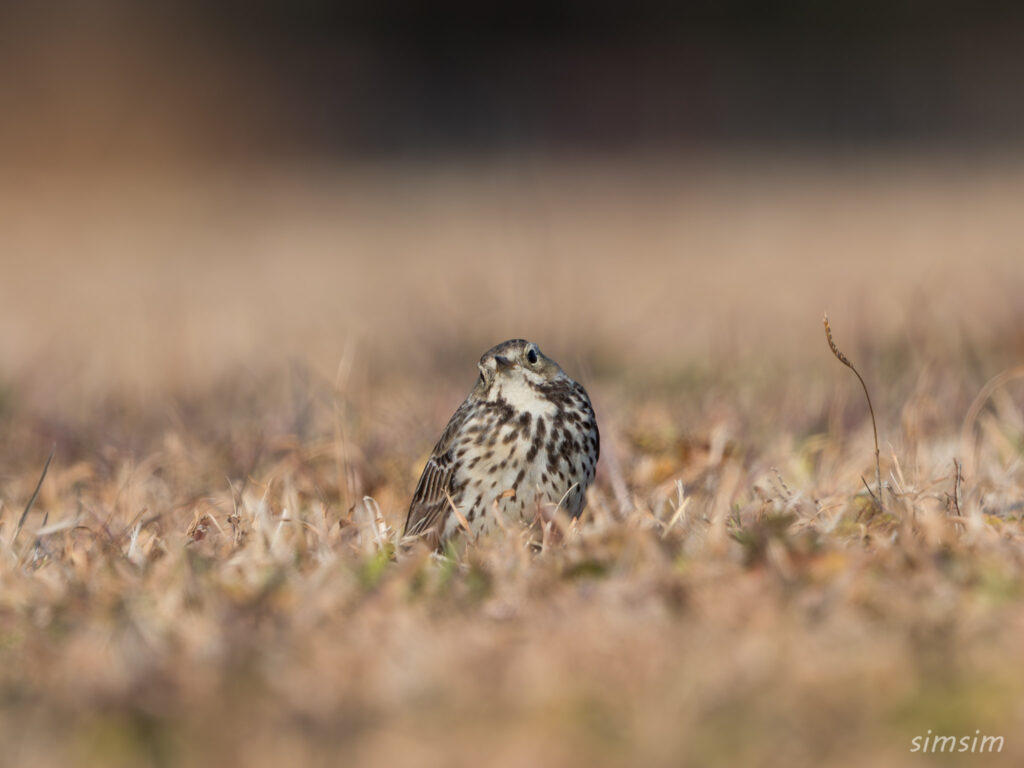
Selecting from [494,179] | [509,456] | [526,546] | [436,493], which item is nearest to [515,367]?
[509,456]

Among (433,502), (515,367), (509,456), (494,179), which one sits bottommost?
(494,179)

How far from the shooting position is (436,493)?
13.3ft

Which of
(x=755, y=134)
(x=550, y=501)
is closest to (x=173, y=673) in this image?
(x=550, y=501)

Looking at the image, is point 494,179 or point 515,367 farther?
point 494,179

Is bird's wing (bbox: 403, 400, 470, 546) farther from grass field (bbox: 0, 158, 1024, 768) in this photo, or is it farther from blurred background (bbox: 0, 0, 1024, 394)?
blurred background (bbox: 0, 0, 1024, 394)

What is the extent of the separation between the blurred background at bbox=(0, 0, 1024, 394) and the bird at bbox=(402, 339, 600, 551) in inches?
89.4

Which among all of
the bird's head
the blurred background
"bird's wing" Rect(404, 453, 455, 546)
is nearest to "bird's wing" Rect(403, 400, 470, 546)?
"bird's wing" Rect(404, 453, 455, 546)

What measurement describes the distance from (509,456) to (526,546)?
45 centimetres

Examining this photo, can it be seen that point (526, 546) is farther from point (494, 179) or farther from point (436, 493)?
point (494, 179)

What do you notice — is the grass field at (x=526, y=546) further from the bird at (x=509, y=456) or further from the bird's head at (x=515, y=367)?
the bird's head at (x=515, y=367)

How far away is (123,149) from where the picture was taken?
2123cm

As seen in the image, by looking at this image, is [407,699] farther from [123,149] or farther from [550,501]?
[123,149]

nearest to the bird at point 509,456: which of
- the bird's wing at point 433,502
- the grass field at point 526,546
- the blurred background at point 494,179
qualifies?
the bird's wing at point 433,502

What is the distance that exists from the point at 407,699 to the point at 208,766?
362mm
